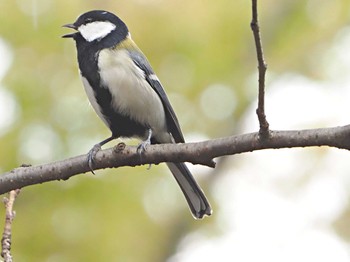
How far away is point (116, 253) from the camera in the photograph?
444cm

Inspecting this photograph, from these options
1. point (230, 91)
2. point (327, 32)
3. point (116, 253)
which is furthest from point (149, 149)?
point (327, 32)

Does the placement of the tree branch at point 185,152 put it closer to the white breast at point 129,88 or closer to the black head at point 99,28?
the white breast at point 129,88

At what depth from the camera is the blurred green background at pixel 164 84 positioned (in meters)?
4.43

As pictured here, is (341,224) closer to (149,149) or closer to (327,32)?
(327,32)

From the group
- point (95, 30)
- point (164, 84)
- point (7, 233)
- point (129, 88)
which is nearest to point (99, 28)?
point (95, 30)

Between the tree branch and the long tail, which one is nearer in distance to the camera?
the tree branch

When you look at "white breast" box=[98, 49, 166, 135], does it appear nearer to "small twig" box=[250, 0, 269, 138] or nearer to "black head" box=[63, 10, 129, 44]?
"black head" box=[63, 10, 129, 44]

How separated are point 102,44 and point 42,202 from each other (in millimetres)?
1223

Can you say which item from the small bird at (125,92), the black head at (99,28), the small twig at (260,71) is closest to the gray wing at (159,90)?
the small bird at (125,92)

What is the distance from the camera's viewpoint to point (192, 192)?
144 inches

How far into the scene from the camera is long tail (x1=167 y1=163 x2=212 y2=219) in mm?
3596

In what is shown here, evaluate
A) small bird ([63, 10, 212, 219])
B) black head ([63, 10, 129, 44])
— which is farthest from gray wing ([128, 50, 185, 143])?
black head ([63, 10, 129, 44])

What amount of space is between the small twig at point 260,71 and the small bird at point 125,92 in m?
1.38

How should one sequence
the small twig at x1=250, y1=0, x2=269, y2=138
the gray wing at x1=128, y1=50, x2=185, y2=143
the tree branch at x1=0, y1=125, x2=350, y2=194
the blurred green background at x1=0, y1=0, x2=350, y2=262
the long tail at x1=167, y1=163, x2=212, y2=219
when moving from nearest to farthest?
the small twig at x1=250, y1=0, x2=269, y2=138 → the tree branch at x1=0, y1=125, x2=350, y2=194 → the long tail at x1=167, y1=163, x2=212, y2=219 → the gray wing at x1=128, y1=50, x2=185, y2=143 → the blurred green background at x1=0, y1=0, x2=350, y2=262
